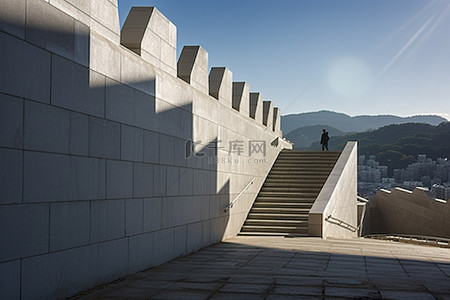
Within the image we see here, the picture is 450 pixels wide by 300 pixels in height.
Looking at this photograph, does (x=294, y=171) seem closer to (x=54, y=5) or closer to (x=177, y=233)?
(x=177, y=233)

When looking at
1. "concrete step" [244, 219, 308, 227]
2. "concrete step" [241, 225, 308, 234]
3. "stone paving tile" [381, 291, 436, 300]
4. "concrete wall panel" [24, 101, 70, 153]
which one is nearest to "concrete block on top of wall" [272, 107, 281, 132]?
"concrete step" [244, 219, 308, 227]

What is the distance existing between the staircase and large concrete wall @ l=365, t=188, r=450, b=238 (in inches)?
591

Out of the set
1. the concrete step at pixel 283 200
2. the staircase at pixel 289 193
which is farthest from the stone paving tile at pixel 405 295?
the concrete step at pixel 283 200

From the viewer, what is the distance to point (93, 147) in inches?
254

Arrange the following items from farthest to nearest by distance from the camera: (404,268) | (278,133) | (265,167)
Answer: (278,133), (265,167), (404,268)

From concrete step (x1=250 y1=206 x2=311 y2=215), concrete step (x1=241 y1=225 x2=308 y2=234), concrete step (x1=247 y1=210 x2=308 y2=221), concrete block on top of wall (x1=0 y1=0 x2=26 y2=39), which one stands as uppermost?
concrete block on top of wall (x1=0 y1=0 x2=26 y2=39)

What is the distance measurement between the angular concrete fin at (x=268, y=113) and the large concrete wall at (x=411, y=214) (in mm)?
16522

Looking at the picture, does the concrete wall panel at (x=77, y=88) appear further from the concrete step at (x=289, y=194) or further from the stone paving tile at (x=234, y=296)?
the concrete step at (x=289, y=194)

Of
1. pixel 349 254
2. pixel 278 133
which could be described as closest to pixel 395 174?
pixel 278 133

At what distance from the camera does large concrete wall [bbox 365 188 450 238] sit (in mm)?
32219

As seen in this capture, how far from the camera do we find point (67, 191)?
5.85m

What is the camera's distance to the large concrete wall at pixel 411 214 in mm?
32219

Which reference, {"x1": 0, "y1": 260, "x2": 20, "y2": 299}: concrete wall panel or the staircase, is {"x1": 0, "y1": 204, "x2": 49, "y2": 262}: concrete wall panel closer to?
{"x1": 0, "y1": 260, "x2": 20, "y2": 299}: concrete wall panel

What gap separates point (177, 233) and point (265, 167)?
9.29 metres
